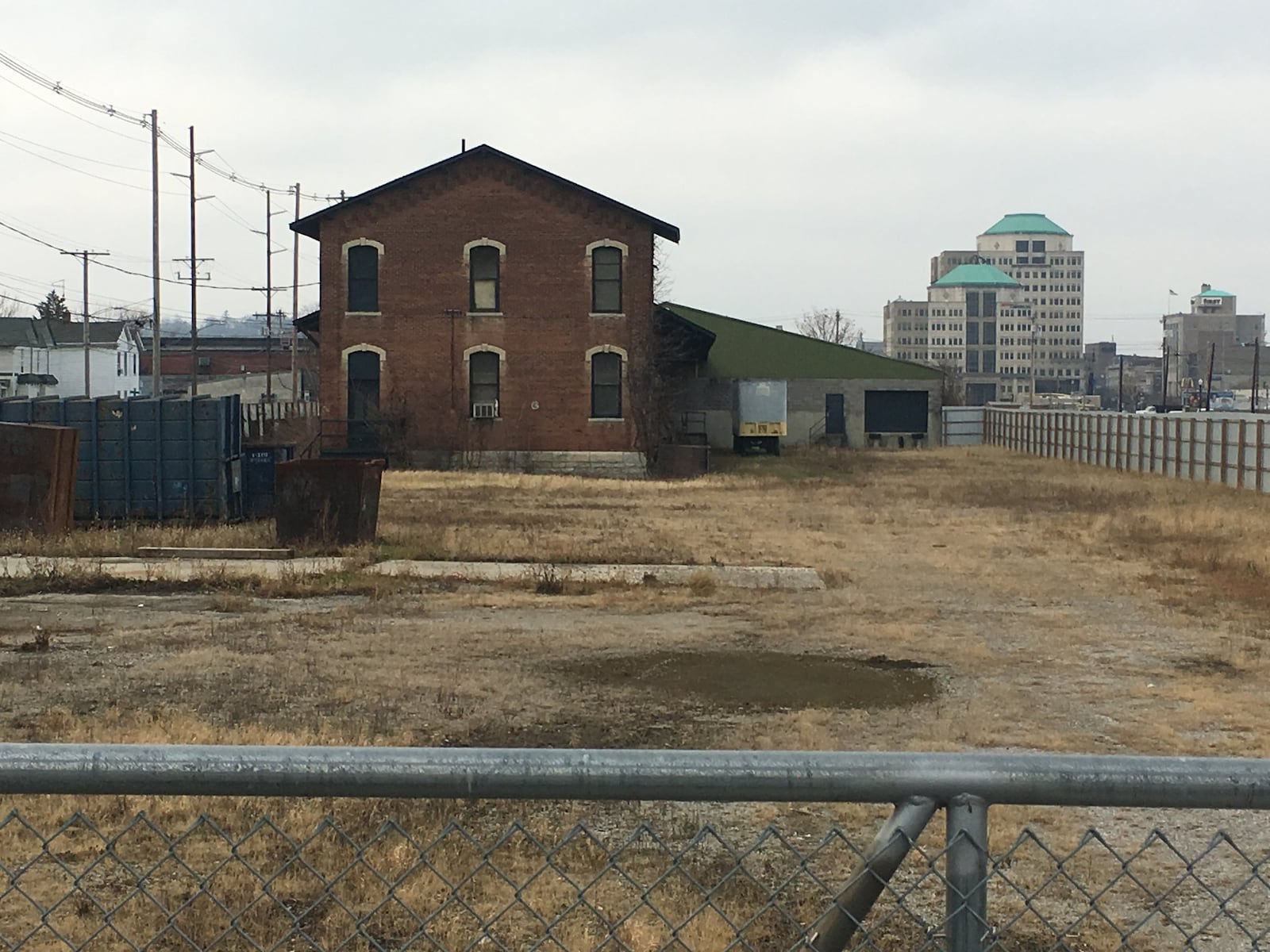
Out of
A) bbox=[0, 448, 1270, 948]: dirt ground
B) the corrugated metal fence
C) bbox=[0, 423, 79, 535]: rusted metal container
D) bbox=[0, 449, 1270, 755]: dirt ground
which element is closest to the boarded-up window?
bbox=[0, 448, 1270, 948]: dirt ground

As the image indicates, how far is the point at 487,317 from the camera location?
1607 inches

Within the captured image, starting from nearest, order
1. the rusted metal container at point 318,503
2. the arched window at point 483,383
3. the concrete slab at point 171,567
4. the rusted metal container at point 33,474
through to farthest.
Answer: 1. the concrete slab at point 171,567
2. the rusted metal container at point 318,503
3. the rusted metal container at point 33,474
4. the arched window at point 483,383

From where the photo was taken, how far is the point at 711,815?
730 centimetres

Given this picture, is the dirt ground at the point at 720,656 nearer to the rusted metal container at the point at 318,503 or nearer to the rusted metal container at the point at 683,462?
the rusted metal container at the point at 318,503

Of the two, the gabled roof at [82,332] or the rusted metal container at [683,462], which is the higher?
the gabled roof at [82,332]

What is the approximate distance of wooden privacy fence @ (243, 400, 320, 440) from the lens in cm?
4109

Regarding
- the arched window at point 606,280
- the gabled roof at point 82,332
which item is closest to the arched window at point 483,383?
the arched window at point 606,280

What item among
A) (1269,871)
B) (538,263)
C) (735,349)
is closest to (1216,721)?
(1269,871)

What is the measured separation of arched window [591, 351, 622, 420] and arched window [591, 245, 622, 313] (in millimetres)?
1398

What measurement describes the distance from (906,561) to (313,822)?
46.8 ft

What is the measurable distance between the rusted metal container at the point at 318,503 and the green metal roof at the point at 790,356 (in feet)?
138

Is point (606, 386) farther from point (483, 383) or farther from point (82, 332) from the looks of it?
point (82, 332)

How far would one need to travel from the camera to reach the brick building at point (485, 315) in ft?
132

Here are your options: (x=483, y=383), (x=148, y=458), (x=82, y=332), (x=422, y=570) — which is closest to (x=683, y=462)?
(x=483, y=383)
